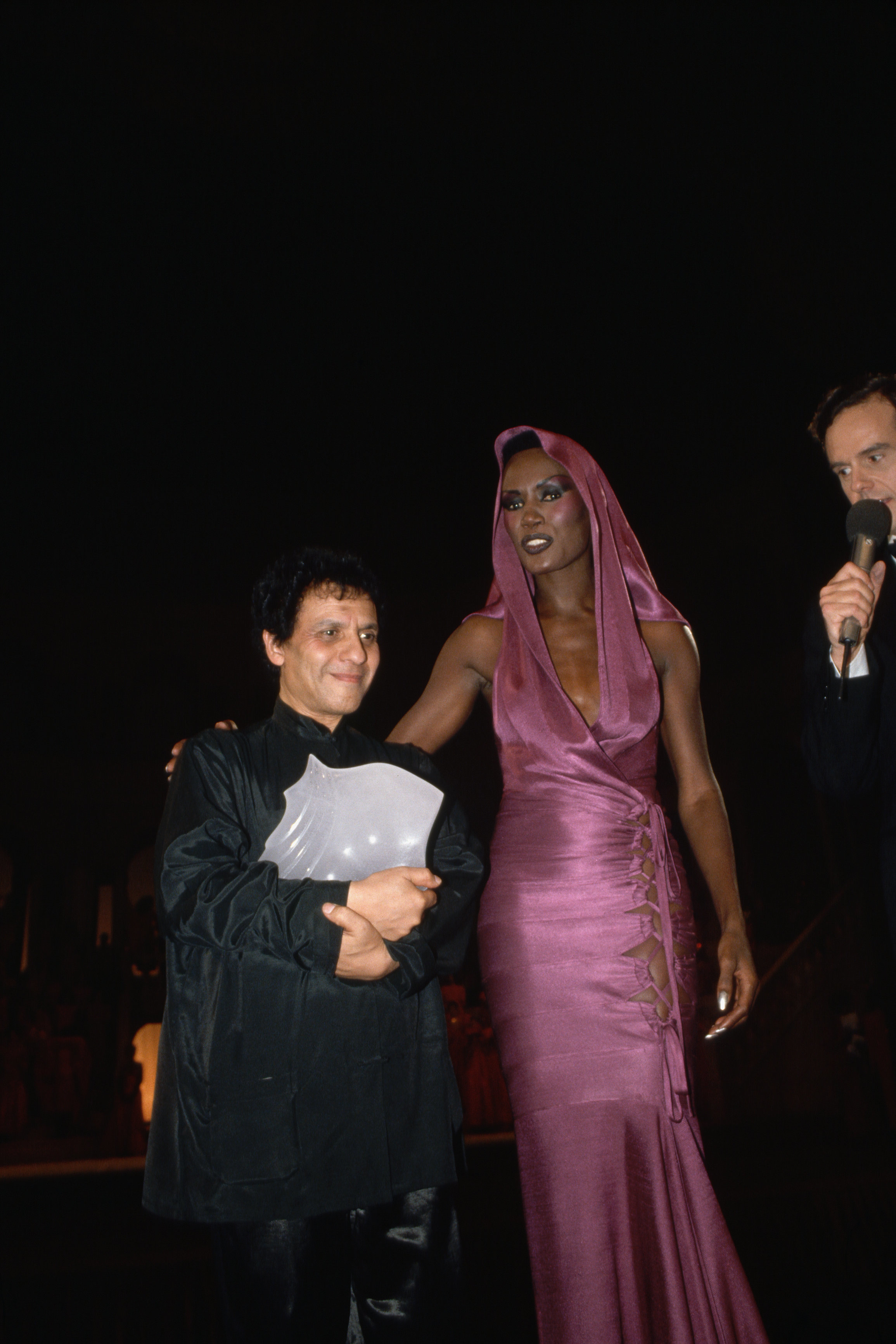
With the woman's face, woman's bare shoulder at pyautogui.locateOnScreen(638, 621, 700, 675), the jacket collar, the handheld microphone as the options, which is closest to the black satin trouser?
the jacket collar

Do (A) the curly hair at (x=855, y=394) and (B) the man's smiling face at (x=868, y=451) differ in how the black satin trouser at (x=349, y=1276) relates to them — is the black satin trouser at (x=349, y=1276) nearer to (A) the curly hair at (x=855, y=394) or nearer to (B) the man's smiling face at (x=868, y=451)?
(B) the man's smiling face at (x=868, y=451)

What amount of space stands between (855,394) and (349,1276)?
194 centimetres

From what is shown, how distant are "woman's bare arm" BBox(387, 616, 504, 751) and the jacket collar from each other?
0.51 meters

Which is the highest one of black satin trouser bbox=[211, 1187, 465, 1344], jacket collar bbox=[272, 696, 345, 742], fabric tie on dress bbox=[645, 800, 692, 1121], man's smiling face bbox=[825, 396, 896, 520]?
man's smiling face bbox=[825, 396, 896, 520]

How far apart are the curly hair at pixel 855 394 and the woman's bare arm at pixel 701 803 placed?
0.55 m

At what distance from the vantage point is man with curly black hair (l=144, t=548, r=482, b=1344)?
4.98 feet

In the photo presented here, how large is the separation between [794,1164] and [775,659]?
8.70 meters

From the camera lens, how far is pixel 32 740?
558 inches

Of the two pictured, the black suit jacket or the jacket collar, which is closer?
the black suit jacket

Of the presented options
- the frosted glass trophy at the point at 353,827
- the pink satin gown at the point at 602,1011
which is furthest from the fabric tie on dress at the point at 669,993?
the frosted glass trophy at the point at 353,827

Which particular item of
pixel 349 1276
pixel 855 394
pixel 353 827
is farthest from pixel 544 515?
pixel 349 1276

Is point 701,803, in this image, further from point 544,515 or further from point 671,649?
point 544,515

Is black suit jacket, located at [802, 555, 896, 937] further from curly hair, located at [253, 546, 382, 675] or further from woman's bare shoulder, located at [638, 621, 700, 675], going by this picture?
curly hair, located at [253, 546, 382, 675]

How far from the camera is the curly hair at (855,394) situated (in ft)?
6.74
